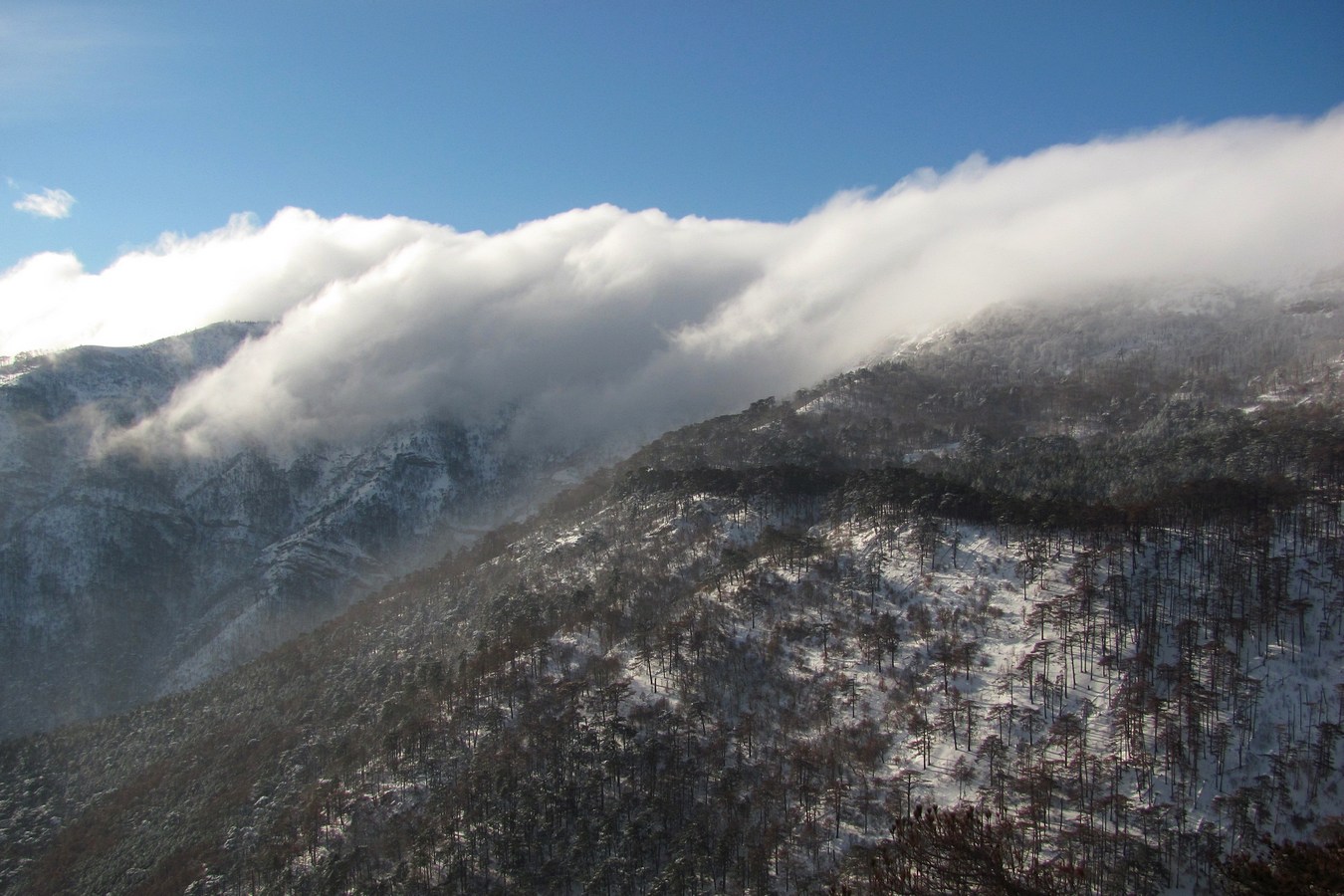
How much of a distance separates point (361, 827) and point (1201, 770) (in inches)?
5815

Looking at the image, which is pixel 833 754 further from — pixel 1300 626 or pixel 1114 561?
pixel 1300 626

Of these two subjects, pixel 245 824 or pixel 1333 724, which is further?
pixel 245 824

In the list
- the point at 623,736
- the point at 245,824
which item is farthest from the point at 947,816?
the point at 245,824

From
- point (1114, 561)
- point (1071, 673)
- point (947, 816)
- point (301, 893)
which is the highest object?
point (947, 816)

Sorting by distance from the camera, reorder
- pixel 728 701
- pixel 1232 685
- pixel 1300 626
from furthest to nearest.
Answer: pixel 728 701 < pixel 1300 626 < pixel 1232 685

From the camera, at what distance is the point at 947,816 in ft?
158

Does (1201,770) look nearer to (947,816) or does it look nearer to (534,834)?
(534,834)

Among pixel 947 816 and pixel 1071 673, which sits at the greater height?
pixel 947 816

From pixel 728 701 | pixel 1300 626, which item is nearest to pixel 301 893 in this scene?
pixel 728 701

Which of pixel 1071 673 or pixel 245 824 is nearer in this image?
pixel 1071 673

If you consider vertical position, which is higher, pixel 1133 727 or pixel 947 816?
pixel 947 816

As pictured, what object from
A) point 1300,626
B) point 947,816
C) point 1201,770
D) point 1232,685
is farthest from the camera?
point 1300,626

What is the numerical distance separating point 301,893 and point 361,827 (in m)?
14.5

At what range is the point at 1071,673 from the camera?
171m
